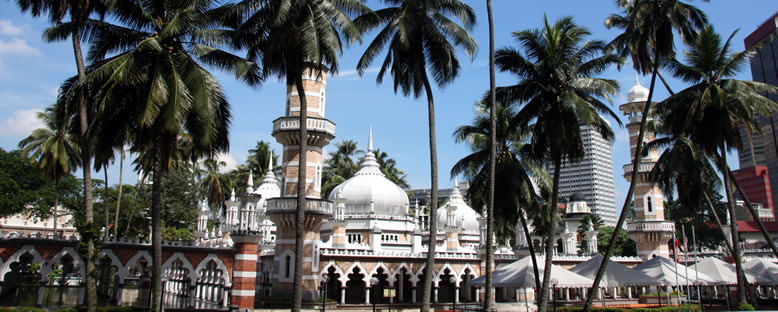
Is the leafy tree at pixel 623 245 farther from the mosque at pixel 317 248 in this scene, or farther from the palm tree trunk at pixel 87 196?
the palm tree trunk at pixel 87 196

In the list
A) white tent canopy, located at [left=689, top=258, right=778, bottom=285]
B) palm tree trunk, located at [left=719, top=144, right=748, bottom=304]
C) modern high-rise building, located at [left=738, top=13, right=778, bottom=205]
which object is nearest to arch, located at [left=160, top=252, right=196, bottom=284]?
white tent canopy, located at [left=689, top=258, right=778, bottom=285]

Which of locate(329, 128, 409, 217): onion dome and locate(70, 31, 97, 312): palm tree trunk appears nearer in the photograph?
locate(70, 31, 97, 312): palm tree trunk

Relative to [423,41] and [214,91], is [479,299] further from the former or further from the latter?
[214,91]

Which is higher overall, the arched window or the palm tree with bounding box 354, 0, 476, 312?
the palm tree with bounding box 354, 0, 476, 312

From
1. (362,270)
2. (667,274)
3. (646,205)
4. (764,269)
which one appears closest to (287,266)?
(362,270)

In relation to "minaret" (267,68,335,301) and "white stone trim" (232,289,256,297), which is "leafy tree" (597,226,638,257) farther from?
"white stone trim" (232,289,256,297)

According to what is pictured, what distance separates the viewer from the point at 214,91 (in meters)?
19.3

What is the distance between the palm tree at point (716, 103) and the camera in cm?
2512

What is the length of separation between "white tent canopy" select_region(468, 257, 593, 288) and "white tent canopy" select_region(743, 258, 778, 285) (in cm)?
1112

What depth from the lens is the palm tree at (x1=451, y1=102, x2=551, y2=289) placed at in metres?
26.2

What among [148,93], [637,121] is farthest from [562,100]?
[637,121]

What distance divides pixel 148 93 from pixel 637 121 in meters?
40.2

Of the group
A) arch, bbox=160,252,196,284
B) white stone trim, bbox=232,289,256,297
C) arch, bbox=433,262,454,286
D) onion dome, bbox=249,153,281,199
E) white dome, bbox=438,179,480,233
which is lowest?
white stone trim, bbox=232,289,256,297

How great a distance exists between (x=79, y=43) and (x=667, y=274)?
2675 centimetres
